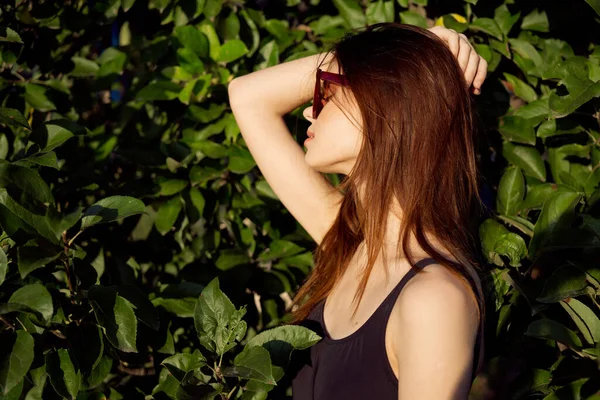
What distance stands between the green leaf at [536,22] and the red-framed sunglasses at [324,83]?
0.81 meters

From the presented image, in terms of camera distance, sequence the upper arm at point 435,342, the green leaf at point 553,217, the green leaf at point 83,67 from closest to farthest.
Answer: the upper arm at point 435,342, the green leaf at point 553,217, the green leaf at point 83,67

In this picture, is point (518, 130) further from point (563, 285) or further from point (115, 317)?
point (115, 317)

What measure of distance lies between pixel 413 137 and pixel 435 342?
51cm

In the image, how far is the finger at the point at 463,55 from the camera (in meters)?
1.98

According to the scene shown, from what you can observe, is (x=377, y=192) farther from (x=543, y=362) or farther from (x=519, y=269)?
(x=543, y=362)

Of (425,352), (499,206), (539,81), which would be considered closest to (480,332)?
(425,352)

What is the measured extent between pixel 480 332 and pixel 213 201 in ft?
3.34

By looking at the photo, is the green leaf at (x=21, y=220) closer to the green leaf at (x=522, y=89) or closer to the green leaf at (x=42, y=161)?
the green leaf at (x=42, y=161)

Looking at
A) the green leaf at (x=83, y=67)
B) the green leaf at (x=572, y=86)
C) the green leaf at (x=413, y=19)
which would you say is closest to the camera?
the green leaf at (x=572, y=86)

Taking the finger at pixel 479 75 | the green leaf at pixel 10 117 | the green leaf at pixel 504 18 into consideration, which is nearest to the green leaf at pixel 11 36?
the green leaf at pixel 10 117

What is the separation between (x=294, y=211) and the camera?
7.57 feet

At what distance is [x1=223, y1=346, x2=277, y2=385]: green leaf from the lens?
160 centimetres

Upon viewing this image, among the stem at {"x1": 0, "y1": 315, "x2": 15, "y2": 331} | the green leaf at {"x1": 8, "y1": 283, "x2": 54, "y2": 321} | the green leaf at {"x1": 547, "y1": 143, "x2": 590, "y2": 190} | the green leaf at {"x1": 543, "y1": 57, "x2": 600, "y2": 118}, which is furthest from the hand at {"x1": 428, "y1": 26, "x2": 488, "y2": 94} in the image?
the stem at {"x1": 0, "y1": 315, "x2": 15, "y2": 331}

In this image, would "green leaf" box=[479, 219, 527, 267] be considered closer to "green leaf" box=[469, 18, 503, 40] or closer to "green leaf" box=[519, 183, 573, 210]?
"green leaf" box=[519, 183, 573, 210]
